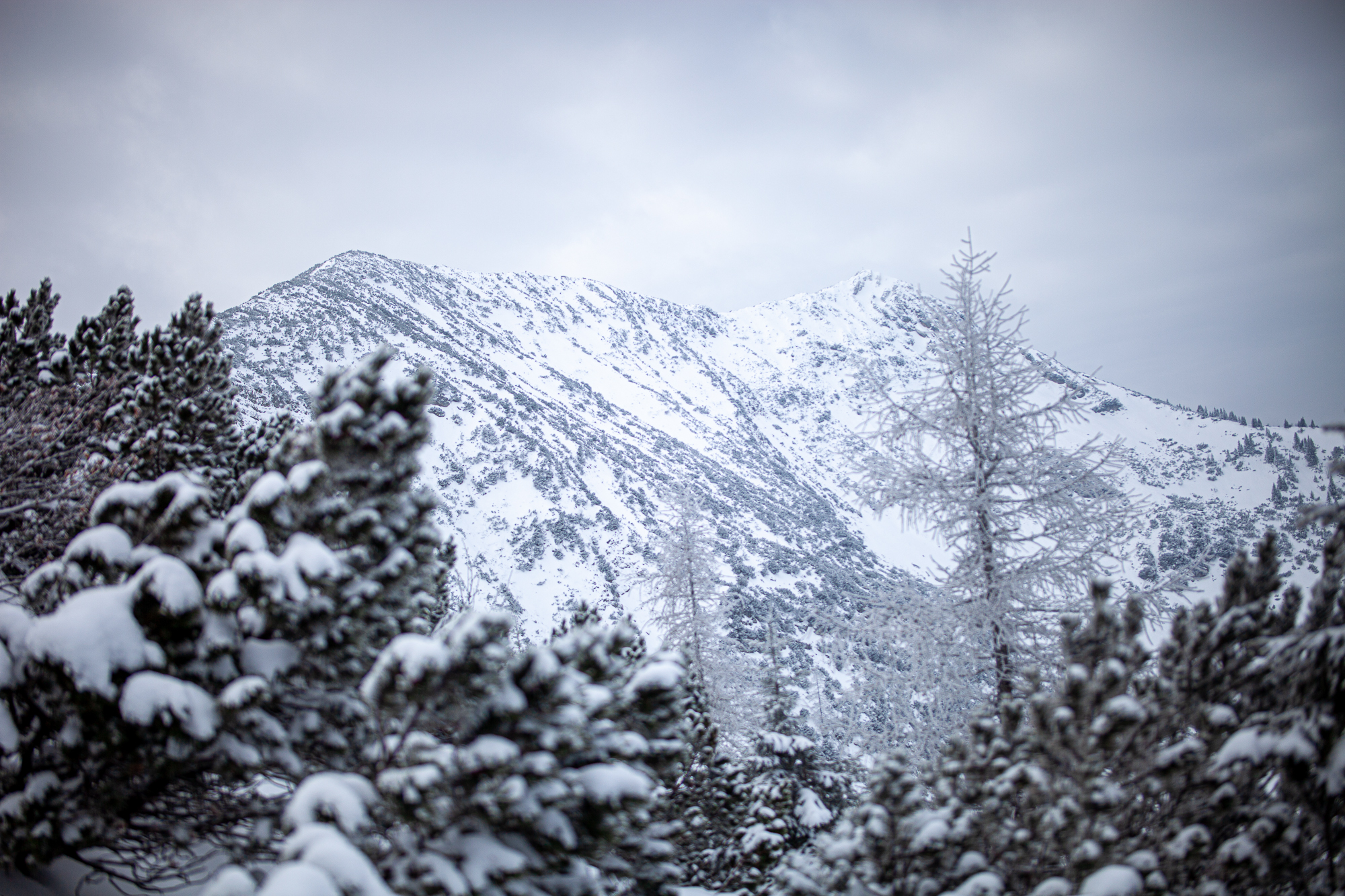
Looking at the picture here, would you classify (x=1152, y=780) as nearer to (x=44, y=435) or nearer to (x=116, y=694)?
(x=116, y=694)

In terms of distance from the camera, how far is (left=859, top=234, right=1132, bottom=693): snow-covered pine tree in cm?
779

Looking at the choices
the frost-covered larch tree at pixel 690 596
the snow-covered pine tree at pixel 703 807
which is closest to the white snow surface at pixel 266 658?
the snow-covered pine tree at pixel 703 807

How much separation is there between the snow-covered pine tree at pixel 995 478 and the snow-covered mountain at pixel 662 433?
0.58 meters

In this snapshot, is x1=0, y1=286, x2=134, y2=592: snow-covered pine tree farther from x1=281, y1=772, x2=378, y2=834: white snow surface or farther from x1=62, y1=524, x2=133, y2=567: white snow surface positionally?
x1=281, y1=772, x2=378, y2=834: white snow surface

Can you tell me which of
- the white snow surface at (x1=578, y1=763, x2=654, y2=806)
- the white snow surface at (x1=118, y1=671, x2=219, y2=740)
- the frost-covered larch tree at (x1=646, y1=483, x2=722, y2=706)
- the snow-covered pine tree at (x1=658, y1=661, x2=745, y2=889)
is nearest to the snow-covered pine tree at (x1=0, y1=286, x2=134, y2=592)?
the white snow surface at (x1=118, y1=671, x2=219, y2=740)

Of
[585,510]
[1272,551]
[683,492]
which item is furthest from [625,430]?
[1272,551]

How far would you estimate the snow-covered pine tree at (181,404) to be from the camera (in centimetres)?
980

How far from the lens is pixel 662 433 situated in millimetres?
73000

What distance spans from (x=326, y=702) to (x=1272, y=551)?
821cm

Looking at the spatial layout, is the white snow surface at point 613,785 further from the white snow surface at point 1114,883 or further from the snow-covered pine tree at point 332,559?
the white snow surface at point 1114,883

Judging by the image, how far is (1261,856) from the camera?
368 cm

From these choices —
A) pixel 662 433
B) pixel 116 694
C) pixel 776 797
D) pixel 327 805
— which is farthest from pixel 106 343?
pixel 662 433

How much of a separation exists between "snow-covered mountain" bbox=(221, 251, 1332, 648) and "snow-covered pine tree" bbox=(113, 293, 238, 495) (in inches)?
253

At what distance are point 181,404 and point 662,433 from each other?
63437 millimetres
